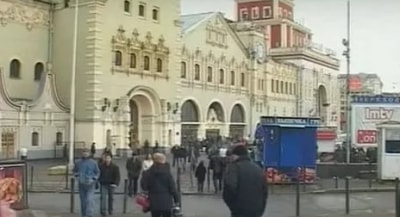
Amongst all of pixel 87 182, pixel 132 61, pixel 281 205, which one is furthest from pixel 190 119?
pixel 87 182

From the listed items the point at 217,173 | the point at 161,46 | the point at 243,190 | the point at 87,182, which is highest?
the point at 161,46

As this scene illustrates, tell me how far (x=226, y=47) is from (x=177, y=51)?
652 inches

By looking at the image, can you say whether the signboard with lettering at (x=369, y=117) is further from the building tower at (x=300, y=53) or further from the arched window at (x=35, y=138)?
the building tower at (x=300, y=53)

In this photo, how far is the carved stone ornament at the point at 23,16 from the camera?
47344 millimetres

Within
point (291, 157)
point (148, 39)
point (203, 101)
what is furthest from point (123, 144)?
point (291, 157)

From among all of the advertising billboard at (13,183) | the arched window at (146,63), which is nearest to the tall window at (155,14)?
the arched window at (146,63)

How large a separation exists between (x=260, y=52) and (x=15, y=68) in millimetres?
38074

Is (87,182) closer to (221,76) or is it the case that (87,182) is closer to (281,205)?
(281,205)

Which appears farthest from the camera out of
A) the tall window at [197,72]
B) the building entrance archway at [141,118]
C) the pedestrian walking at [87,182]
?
the tall window at [197,72]

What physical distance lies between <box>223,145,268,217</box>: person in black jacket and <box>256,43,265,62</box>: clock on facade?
7194 cm

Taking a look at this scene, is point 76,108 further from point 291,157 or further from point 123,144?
point 291,157

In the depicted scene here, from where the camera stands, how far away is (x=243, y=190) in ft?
29.3

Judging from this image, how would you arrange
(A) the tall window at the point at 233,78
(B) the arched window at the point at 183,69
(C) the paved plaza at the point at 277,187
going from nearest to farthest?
1. (C) the paved plaza at the point at 277,187
2. (B) the arched window at the point at 183,69
3. (A) the tall window at the point at 233,78

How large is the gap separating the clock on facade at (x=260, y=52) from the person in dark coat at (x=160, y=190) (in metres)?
69.9
